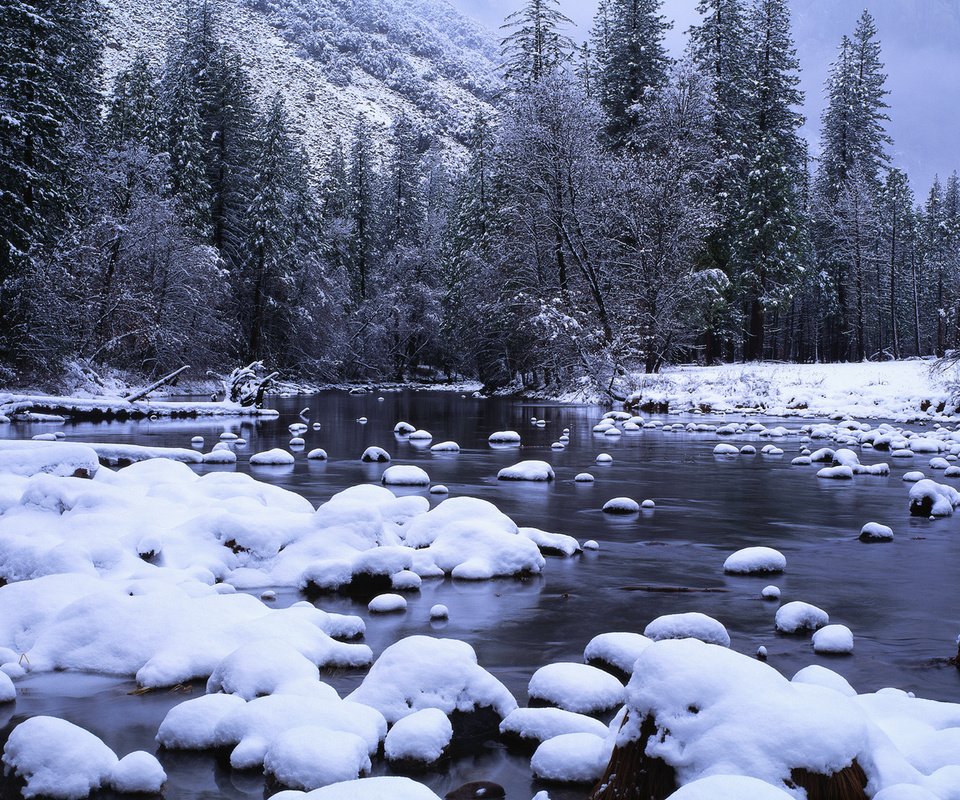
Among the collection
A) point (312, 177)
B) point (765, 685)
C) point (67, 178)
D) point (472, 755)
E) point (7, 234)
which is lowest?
point (472, 755)

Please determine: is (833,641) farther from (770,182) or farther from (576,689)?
(770,182)

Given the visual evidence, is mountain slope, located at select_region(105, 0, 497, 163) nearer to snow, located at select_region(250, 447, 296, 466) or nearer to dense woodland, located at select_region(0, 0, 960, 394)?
dense woodland, located at select_region(0, 0, 960, 394)

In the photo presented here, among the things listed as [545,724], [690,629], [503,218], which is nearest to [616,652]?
[690,629]

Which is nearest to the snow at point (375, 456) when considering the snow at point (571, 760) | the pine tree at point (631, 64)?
the snow at point (571, 760)

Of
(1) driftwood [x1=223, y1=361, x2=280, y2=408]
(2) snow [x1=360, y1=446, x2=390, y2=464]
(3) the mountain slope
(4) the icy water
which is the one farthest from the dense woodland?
(3) the mountain slope

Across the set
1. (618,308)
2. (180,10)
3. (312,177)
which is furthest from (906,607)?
(180,10)

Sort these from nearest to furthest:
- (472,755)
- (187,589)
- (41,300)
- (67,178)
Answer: (472,755), (187,589), (41,300), (67,178)

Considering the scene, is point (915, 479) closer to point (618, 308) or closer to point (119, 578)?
point (119, 578)

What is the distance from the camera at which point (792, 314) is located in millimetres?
61031

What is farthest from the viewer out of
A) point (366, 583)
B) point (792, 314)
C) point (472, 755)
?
point (792, 314)

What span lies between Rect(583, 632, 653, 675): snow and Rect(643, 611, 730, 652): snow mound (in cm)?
18

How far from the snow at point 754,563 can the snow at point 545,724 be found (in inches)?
136

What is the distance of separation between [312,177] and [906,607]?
81.7m

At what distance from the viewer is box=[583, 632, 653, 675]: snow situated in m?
4.35
